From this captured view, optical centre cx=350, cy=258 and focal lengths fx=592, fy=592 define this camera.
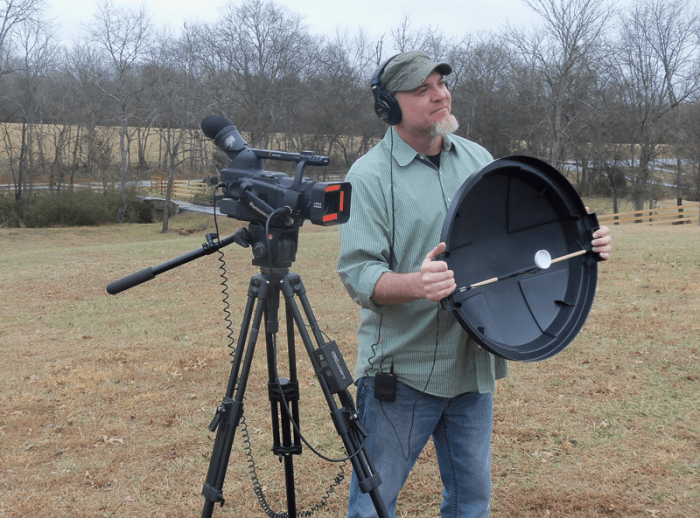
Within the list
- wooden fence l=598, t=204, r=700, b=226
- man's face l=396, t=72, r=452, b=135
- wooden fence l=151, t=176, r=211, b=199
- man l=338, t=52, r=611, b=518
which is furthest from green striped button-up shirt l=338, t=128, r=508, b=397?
wooden fence l=151, t=176, r=211, b=199

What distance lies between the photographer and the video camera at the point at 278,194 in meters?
2.15

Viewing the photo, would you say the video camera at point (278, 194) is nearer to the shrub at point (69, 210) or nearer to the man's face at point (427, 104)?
the man's face at point (427, 104)

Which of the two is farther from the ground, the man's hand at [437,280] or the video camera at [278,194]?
the video camera at [278,194]

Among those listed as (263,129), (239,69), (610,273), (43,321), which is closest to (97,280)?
(43,321)

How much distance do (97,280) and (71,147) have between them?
149ft

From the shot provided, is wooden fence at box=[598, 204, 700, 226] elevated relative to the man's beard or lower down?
elevated

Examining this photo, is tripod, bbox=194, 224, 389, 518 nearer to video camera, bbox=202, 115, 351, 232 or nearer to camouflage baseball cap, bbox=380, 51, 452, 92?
video camera, bbox=202, 115, 351, 232

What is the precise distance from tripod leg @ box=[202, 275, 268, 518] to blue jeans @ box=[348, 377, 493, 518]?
483 millimetres

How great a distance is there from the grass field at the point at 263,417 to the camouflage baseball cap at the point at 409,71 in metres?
2.69

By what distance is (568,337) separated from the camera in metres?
2.30

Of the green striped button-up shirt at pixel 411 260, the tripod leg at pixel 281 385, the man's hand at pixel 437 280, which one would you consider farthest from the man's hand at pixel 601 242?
the tripod leg at pixel 281 385

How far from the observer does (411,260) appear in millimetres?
2303

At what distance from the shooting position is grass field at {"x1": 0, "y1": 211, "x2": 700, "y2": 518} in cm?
387

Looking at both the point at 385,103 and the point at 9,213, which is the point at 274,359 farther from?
the point at 9,213
